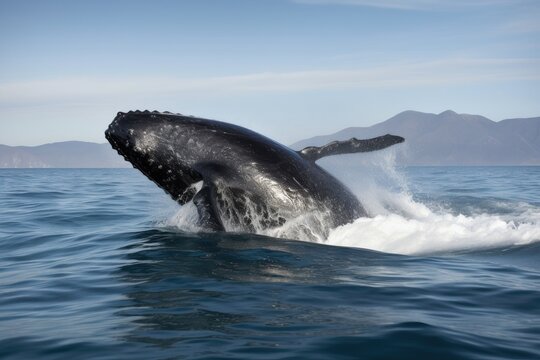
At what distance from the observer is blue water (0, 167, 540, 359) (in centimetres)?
546

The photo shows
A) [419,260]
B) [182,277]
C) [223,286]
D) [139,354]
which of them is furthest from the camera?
[419,260]

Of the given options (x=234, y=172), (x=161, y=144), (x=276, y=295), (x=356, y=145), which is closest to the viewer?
(x=276, y=295)

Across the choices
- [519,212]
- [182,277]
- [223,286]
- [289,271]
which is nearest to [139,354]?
[223,286]

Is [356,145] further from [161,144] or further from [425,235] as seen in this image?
[161,144]

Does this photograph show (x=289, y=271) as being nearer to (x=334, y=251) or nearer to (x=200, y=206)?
(x=334, y=251)

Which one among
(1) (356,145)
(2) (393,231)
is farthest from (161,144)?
(2) (393,231)

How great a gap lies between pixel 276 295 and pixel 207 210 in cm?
331

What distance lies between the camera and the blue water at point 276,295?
5465 mm

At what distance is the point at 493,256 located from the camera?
1031 cm

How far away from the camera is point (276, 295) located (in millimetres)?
7059

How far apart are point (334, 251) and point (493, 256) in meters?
2.74

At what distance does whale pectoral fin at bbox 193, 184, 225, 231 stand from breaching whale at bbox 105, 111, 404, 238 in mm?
17

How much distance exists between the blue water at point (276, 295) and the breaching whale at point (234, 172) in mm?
447

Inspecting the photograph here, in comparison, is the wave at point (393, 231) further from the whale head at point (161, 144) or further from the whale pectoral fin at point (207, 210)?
the whale pectoral fin at point (207, 210)
